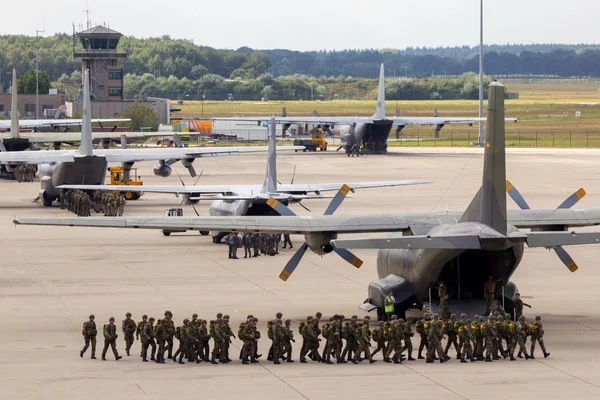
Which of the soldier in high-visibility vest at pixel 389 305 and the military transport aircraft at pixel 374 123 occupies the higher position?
the military transport aircraft at pixel 374 123

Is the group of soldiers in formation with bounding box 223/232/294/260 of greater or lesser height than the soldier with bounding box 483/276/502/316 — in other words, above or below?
below

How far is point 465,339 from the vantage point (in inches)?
1064

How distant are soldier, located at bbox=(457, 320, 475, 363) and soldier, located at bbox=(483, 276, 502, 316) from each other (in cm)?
276

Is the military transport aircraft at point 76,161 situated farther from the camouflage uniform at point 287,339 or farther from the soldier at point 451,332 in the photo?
the soldier at point 451,332

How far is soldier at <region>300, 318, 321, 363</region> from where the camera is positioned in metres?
27.3

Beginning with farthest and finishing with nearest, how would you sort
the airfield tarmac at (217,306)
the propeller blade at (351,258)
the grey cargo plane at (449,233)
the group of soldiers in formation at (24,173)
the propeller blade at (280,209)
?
the group of soldiers in formation at (24,173), the propeller blade at (280,209), the propeller blade at (351,258), the grey cargo plane at (449,233), the airfield tarmac at (217,306)

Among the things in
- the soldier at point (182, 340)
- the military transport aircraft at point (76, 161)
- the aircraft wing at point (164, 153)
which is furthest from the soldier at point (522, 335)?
the aircraft wing at point (164, 153)

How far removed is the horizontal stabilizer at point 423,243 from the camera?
27906mm

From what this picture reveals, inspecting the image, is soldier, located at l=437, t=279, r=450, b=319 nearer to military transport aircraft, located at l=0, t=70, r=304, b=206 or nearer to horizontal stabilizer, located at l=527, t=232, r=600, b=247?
horizontal stabilizer, located at l=527, t=232, r=600, b=247

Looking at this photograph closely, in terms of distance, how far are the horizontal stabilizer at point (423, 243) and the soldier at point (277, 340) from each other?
2538mm

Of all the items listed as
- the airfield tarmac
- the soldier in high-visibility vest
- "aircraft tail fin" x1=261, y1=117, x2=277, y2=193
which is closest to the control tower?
the airfield tarmac

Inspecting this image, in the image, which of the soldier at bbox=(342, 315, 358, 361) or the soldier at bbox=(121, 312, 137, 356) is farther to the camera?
the soldier at bbox=(121, 312, 137, 356)

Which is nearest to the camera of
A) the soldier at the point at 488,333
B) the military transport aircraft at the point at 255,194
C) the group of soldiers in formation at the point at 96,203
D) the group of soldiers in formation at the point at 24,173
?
the soldier at the point at 488,333

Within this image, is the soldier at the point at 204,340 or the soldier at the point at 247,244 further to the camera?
the soldier at the point at 247,244
